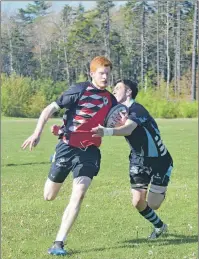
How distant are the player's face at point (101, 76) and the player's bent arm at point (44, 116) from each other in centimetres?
56

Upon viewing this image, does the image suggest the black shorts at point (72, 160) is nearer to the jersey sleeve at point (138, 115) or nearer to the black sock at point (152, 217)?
the jersey sleeve at point (138, 115)

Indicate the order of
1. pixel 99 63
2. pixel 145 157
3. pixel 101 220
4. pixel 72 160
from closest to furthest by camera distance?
1. pixel 99 63
2. pixel 72 160
3. pixel 145 157
4. pixel 101 220

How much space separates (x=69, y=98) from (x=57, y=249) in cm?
166

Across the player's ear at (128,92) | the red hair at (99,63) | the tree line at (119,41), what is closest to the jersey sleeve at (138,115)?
the player's ear at (128,92)

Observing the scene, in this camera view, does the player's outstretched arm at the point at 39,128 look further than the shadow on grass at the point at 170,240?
No

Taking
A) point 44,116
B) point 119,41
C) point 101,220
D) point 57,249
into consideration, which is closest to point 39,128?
point 44,116

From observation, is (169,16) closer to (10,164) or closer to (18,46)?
(18,46)

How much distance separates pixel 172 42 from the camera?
63.3 m

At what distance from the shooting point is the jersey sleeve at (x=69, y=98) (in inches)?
274

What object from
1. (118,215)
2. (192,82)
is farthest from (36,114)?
(118,215)

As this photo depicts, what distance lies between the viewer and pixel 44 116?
6781 mm

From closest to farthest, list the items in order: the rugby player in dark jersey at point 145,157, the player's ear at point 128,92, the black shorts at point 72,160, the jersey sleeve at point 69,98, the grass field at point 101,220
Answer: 1. the grass field at point 101,220
2. the jersey sleeve at point 69,98
3. the black shorts at point 72,160
4. the rugby player in dark jersey at point 145,157
5. the player's ear at point 128,92

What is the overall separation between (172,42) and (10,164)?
4759 cm

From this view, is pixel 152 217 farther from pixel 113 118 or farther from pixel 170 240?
pixel 113 118
